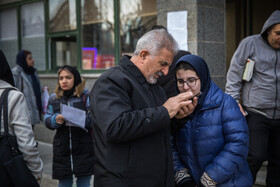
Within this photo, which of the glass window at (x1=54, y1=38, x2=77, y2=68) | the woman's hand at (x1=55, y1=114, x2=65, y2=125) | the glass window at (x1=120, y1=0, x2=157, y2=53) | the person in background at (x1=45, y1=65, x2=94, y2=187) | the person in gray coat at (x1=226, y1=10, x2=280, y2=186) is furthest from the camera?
the glass window at (x1=54, y1=38, x2=77, y2=68)

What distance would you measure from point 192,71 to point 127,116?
0.78 metres

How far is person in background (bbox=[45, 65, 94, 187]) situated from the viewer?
13.3 feet

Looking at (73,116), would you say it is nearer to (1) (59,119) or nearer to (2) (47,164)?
(1) (59,119)

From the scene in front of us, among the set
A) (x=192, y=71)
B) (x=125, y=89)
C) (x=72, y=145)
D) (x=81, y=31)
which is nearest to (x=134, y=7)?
(x=81, y=31)

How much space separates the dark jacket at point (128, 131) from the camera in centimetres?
209

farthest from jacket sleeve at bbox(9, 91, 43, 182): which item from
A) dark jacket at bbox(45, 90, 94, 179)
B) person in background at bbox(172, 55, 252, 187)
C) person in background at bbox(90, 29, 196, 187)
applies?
dark jacket at bbox(45, 90, 94, 179)

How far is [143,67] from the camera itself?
7.62 ft

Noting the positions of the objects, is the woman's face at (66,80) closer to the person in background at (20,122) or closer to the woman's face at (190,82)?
the person in background at (20,122)

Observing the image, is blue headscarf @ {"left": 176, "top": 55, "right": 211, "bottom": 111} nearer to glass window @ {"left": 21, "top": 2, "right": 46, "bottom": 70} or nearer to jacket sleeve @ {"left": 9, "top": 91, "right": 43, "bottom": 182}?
jacket sleeve @ {"left": 9, "top": 91, "right": 43, "bottom": 182}

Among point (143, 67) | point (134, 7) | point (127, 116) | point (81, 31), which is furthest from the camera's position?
point (81, 31)

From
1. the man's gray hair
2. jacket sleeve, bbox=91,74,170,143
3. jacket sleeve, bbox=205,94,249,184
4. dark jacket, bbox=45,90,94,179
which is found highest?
the man's gray hair

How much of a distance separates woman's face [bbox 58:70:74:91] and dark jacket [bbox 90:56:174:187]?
6.53ft

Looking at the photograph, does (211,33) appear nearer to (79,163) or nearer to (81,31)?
(79,163)

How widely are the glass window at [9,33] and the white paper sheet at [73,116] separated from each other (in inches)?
221
